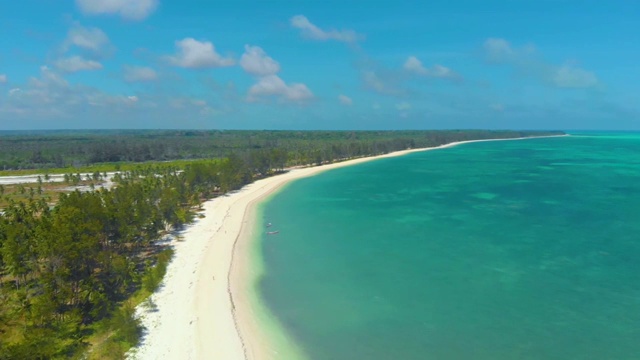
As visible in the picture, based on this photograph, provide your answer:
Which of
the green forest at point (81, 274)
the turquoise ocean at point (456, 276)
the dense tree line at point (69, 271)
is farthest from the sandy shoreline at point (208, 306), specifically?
the dense tree line at point (69, 271)

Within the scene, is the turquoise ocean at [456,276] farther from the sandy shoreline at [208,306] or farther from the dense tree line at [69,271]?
the dense tree line at [69,271]

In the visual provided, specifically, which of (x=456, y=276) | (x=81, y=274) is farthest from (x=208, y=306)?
(x=456, y=276)

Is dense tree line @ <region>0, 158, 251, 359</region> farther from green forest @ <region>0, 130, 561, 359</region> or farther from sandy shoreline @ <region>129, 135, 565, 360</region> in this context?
sandy shoreline @ <region>129, 135, 565, 360</region>

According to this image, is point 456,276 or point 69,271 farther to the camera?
point 456,276

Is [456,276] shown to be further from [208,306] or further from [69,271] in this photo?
[69,271]

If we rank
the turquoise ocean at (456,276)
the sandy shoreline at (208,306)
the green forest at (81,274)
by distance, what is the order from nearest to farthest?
the green forest at (81,274), the sandy shoreline at (208,306), the turquoise ocean at (456,276)

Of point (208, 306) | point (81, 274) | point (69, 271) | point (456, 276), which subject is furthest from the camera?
point (456, 276)

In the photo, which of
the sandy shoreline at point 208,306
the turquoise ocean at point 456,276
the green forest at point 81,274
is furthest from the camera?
the turquoise ocean at point 456,276

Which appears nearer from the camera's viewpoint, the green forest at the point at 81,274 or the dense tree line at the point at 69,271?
the green forest at the point at 81,274
